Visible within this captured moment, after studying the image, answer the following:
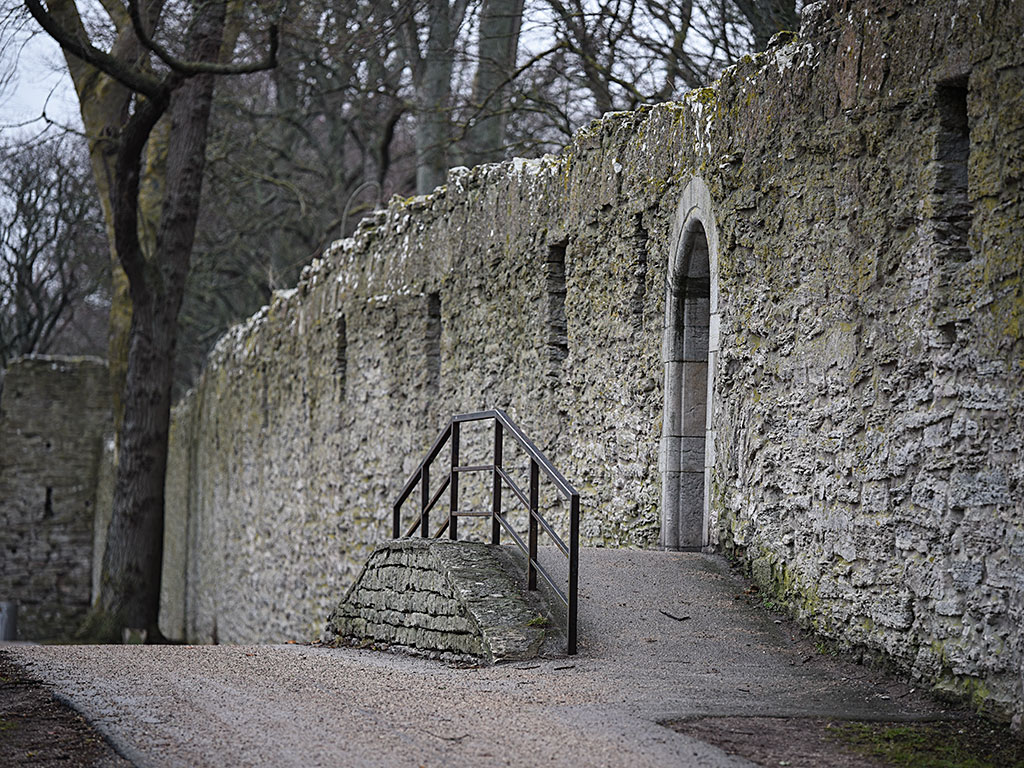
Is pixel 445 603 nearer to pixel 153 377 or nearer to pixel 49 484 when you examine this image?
pixel 153 377

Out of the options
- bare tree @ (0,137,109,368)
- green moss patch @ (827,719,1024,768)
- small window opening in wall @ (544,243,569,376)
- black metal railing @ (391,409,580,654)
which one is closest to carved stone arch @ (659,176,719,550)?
black metal railing @ (391,409,580,654)

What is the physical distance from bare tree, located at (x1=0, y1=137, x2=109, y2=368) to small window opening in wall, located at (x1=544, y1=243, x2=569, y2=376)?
1739 centimetres

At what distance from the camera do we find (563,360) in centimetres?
1070

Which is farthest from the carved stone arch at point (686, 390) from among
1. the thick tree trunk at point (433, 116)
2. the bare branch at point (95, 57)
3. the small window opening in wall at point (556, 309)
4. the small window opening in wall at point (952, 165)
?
the thick tree trunk at point (433, 116)

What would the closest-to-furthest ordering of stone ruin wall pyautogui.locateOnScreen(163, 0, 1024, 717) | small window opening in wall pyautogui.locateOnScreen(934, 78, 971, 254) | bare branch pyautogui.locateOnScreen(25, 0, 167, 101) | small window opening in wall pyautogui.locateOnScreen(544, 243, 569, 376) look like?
stone ruin wall pyautogui.locateOnScreen(163, 0, 1024, 717)
small window opening in wall pyautogui.locateOnScreen(934, 78, 971, 254)
small window opening in wall pyautogui.locateOnScreen(544, 243, 569, 376)
bare branch pyautogui.locateOnScreen(25, 0, 167, 101)

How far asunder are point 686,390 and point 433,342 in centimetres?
452

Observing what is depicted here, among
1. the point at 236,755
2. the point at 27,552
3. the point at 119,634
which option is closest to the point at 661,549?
the point at 236,755

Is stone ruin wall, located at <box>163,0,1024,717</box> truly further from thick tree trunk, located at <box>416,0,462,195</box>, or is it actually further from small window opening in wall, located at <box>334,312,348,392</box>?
thick tree trunk, located at <box>416,0,462,195</box>

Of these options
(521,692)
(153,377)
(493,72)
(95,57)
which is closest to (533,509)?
(521,692)

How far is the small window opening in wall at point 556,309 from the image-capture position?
35.0 ft

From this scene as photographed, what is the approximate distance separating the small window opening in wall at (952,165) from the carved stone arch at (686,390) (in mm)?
2661

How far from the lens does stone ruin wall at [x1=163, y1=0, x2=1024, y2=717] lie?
5.88m

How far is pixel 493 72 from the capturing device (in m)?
16.7

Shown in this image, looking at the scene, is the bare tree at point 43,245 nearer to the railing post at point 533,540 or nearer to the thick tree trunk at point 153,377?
the thick tree trunk at point 153,377
